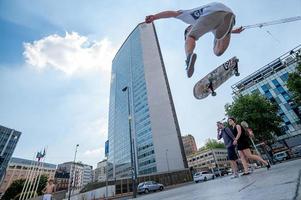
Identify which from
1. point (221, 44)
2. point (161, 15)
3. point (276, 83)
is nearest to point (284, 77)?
point (276, 83)

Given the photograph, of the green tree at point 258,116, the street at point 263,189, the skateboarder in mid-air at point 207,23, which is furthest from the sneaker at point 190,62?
the green tree at point 258,116

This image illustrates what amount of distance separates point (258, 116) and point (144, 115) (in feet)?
171

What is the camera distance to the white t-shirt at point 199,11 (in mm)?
3521

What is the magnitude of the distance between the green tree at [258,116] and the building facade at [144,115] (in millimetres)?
35396

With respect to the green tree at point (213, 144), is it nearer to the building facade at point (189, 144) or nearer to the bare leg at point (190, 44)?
the building facade at point (189, 144)

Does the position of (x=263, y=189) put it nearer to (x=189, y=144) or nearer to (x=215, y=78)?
(x=215, y=78)

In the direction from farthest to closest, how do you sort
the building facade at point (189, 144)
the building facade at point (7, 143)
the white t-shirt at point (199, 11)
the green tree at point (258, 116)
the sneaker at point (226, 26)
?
the building facade at point (189, 144), the building facade at point (7, 143), the green tree at point (258, 116), the sneaker at point (226, 26), the white t-shirt at point (199, 11)

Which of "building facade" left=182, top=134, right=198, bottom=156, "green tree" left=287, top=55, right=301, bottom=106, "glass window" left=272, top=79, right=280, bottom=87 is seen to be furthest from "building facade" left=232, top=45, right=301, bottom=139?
"building facade" left=182, top=134, right=198, bottom=156

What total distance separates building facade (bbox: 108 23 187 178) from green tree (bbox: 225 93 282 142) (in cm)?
3540

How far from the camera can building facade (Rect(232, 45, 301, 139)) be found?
4271 cm

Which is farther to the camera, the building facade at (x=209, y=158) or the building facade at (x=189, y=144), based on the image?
the building facade at (x=189, y=144)

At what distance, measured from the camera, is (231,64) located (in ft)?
34.1

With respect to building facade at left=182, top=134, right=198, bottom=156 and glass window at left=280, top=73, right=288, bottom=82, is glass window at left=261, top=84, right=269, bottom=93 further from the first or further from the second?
building facade at left=182, top=134, right=198, bottom=156

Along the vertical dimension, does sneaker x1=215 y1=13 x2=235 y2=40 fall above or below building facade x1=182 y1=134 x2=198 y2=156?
below
